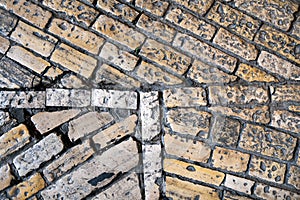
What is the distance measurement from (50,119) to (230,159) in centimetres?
80

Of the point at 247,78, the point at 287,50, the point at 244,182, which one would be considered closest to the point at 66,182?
the point at 244,182

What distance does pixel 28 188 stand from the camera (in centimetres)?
189

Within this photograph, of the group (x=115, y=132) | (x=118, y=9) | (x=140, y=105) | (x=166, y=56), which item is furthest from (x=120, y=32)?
(x=115, y=132)

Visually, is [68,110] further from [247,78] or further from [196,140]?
[247,78]

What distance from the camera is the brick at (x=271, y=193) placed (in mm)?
1914

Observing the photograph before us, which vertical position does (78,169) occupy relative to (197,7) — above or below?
below

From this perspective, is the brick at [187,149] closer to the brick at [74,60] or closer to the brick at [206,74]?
the brick at [206,74]

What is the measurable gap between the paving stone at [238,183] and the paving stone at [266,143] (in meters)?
0.14

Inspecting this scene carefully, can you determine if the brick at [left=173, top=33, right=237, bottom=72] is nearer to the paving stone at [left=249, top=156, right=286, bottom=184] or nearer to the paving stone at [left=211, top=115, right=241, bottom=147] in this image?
the paving stone at [left=211, top=115, right=241, bottom=147]

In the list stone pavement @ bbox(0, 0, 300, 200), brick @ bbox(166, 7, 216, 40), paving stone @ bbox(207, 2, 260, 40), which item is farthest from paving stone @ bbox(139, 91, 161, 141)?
paving stone @ bbox(207, 2, 260, 40)

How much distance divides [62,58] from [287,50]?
3.30ft

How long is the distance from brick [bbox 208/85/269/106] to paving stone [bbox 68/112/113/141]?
0.47m

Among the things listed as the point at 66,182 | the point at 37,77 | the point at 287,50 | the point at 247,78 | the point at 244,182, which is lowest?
the point at 66,182

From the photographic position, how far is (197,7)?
2.00 meters
